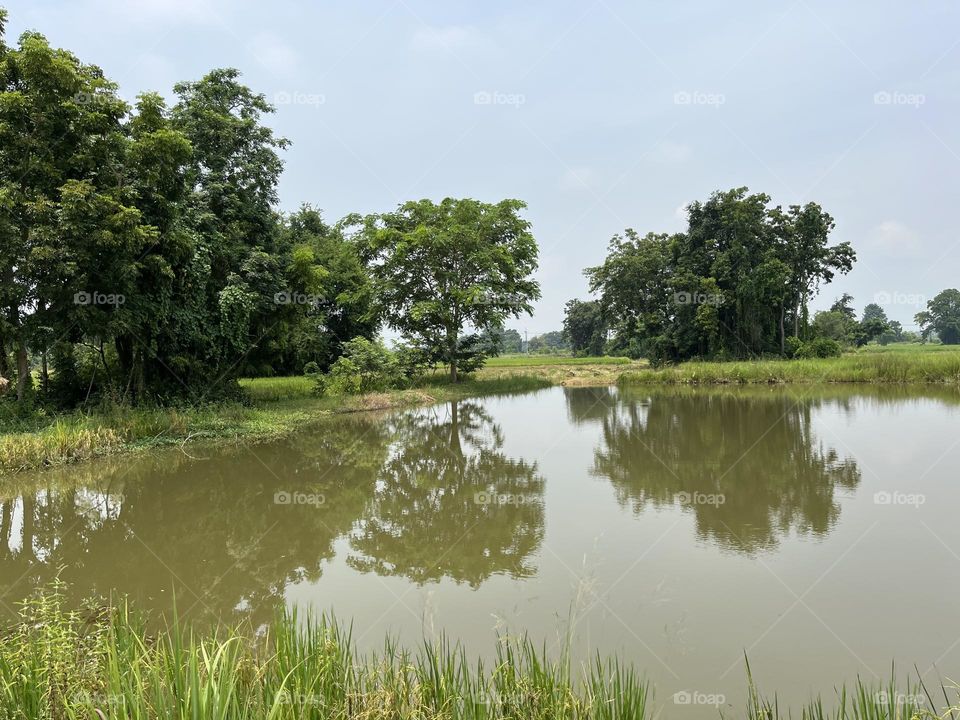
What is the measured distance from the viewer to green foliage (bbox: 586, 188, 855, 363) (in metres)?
38.1

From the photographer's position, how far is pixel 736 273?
38.8 metres

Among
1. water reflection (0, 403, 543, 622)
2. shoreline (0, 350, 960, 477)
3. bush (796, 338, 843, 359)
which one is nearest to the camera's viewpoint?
water reflection (0, 403, 543, 622)

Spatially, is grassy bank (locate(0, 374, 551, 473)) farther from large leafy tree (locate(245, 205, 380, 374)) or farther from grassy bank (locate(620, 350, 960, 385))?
grassy bank (locate(620, 350, 960, 385))

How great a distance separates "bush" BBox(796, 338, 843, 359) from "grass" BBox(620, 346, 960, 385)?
6168 mm

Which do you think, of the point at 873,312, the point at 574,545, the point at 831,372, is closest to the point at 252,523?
the point at 574,545

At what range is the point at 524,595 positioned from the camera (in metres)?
5.04

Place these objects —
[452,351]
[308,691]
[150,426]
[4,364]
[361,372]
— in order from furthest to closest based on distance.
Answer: [452,351] < [361,372] < [4,364] < [150,426] < [308,691]

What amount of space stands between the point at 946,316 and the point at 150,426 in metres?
111

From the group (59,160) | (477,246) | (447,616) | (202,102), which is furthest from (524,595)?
(477,246)

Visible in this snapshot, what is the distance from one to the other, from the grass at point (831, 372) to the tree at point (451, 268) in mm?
9446

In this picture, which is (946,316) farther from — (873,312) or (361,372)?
(361,372)

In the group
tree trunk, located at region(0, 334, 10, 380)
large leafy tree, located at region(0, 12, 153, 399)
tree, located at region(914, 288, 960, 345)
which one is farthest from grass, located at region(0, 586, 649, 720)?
tree, located at region(914, 288, 960, 345)

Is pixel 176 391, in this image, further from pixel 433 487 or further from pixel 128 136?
pixel 433 487

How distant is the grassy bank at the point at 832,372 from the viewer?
25.9 meters
